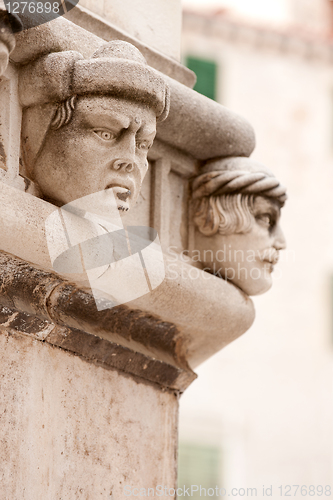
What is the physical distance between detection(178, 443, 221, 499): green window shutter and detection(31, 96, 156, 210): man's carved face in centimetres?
643

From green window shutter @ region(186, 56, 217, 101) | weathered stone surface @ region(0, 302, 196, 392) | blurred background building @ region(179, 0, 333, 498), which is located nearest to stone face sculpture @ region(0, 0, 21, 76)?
weathered stone surface @ region(0, 302, 196, 392)

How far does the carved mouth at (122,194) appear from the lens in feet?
6.85

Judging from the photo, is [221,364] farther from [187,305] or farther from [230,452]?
[187,305]

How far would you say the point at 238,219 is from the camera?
101 inches

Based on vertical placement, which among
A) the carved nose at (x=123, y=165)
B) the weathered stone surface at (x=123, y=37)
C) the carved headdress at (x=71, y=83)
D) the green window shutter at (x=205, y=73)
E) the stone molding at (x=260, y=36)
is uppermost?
the stone molding at (x=260, y=36)

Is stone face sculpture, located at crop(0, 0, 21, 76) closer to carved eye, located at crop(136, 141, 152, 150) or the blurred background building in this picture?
carved eye, located at crop(136, 141, 152, 150)

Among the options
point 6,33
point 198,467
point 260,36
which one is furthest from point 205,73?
point 6,33

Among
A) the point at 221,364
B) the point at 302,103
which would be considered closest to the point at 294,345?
the point at 221,364

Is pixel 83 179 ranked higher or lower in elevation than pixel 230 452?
higher

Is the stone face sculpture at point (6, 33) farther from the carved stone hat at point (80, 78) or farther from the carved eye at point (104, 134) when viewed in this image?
the carved eye at point (104, 134)

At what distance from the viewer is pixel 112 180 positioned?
208cm

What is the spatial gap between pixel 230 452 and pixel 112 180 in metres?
6.62

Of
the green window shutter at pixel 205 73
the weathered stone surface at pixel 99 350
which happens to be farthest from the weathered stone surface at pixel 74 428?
the green window shutter at pixel 205 73

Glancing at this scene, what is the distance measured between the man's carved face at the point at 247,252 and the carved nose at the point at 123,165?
0.60 m
